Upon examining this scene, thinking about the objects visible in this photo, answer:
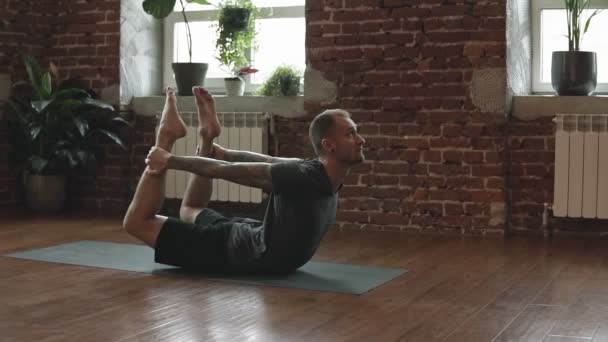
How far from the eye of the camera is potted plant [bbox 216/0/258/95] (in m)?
6.09

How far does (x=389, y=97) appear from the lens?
214 inches

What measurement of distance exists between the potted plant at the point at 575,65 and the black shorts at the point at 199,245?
251cm

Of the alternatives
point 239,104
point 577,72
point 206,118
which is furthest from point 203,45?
point 577,72

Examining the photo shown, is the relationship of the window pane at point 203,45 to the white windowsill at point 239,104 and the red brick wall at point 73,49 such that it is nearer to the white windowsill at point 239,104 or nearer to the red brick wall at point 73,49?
the white windowsill at point 239,104

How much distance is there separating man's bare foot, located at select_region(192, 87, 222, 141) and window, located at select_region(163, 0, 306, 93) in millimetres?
2000

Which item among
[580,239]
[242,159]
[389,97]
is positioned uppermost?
[389,97]

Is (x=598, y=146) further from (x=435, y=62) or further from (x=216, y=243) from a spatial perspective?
(x=216, y=243)

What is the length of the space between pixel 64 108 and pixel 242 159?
250 centimetres

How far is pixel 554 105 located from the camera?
204 inches

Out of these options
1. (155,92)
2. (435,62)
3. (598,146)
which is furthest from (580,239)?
(155,92)

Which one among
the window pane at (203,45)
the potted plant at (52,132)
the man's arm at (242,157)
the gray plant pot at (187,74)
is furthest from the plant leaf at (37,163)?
the man's arm at (242,157)

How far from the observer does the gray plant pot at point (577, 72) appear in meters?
5.21

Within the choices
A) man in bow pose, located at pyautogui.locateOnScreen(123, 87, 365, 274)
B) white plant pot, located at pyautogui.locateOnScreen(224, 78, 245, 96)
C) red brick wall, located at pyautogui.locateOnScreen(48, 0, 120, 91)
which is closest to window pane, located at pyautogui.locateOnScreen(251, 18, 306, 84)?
white plant pot, located at pyautogui.locateOnScreen(224, 78, 245, 96)

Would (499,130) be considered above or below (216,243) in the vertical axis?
above
